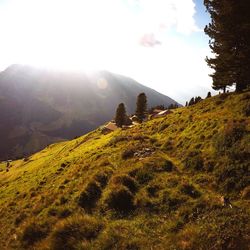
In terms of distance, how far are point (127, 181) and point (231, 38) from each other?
22090mm

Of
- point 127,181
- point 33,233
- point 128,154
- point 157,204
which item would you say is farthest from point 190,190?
point 128,154

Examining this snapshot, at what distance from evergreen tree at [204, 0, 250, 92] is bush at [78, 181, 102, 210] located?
22202mm

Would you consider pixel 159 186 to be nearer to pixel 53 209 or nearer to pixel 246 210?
pixel 246 210

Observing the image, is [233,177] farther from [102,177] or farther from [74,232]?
[102,177]

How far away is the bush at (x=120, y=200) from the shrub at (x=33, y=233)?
3858 mm

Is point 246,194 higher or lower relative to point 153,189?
higher

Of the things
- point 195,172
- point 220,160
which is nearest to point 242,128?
point 220,160

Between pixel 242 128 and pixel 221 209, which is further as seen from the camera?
pixel 242 128

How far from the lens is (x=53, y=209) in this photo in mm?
18438

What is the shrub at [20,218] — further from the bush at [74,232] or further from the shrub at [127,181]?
the shrub at [127,181]

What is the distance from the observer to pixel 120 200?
16516 mm

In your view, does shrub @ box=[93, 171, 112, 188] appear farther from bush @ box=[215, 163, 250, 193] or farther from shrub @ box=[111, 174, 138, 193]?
bush @ box=[215, 163, 250, 193]

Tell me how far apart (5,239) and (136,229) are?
9.11 metres

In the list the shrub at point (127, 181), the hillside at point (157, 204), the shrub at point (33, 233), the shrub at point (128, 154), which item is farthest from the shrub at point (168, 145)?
the shrub at point (33, 233)
